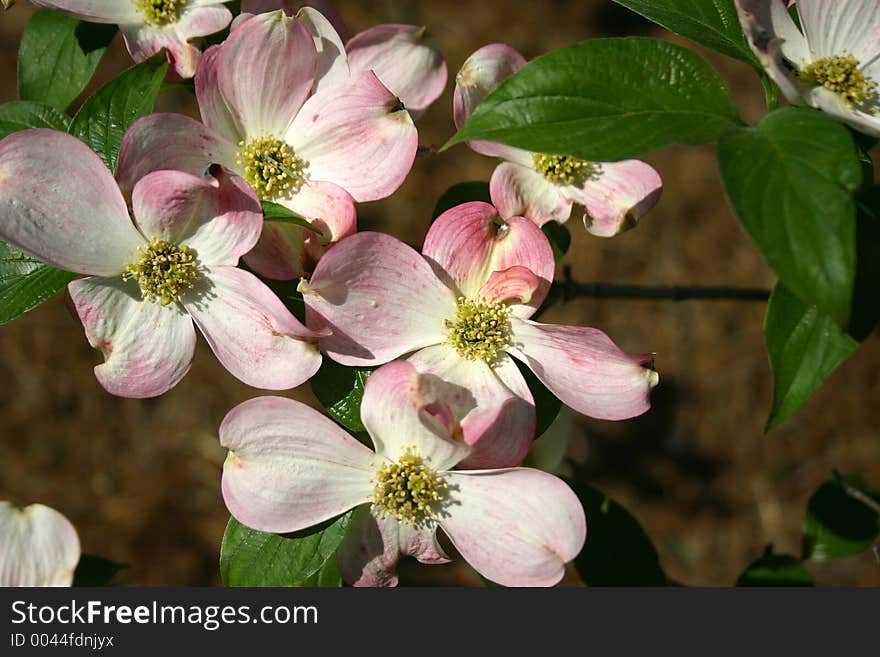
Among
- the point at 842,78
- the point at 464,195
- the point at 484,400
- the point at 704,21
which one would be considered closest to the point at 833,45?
the point at 842,78

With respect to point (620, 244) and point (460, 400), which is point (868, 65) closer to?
point (460, 400)

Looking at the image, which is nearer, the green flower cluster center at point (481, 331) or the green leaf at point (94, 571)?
the green flower cluster center at point (481, 331)

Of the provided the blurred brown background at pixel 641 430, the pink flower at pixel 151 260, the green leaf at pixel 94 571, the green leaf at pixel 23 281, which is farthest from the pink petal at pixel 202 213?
the blurred brown background at pixel 641 430

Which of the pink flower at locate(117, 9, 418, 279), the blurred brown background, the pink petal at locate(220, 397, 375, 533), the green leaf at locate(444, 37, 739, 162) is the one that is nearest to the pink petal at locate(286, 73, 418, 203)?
the pink flower at locate(117, 9, 418, 279)

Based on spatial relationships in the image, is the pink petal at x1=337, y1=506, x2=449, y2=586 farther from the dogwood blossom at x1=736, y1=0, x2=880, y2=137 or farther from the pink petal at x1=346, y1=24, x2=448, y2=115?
the dogwood blossom at x1=736, y1=0, x2=880, y2=137

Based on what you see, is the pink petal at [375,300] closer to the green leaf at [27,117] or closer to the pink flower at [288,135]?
the pink flower at [288,135]

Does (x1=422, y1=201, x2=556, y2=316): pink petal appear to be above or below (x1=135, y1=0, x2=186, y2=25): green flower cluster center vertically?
below

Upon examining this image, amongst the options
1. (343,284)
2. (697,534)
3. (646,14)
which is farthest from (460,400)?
(697,534)
